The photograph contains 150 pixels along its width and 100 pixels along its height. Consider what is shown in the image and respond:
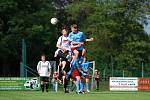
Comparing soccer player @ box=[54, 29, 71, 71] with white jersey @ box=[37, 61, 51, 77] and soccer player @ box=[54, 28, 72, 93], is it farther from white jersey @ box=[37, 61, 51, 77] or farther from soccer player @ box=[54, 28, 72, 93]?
white jersey @ box=[37, 61, 51, 77]

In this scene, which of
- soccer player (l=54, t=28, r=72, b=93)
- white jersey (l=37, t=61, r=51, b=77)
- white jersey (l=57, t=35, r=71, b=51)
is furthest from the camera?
white jersey (l=37, t=61, r=51, b=77)

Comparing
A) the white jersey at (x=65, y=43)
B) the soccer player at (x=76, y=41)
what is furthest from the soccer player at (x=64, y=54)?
the soccer player at (x=76, y=41)

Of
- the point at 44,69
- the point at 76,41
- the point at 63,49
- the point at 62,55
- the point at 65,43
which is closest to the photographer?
the point at 76,41

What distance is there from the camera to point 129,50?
59812mm

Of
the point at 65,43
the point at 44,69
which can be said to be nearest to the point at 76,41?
the point at 65,43

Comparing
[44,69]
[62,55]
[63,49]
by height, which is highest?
[63,49]

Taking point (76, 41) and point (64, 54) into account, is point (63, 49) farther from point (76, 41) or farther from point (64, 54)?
point (76, 41)

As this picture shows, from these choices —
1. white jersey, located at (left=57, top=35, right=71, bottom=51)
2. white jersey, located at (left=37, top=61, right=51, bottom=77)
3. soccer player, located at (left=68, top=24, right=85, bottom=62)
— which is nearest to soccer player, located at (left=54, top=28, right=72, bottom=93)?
white jersey, located at (left=57, top=35, right=71, bottom=51)

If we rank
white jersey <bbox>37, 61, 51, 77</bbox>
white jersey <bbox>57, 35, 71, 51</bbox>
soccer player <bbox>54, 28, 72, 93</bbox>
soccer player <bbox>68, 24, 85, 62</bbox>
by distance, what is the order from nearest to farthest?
soccer player <bbox>68, 24, 85, 62</bbox> < soccer player <bbox>54, 28, 72, 93</bbox> < white jersey <bbox>57, 35, 71, 51</bbox> < white jersey <bbox>37, 61, 51, 77</bbox>

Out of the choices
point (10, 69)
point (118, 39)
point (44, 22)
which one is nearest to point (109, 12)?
point (118, 39)

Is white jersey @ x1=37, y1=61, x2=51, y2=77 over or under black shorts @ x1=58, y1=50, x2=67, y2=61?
under

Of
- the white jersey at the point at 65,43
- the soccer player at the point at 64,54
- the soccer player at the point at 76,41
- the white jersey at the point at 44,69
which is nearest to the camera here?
the soccer player at the point at 76,41

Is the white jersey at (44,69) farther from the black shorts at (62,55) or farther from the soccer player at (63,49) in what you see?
the black shorts at (62,55)

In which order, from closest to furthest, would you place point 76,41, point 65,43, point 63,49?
point 76,41 < point 63,49 < point 65,43
